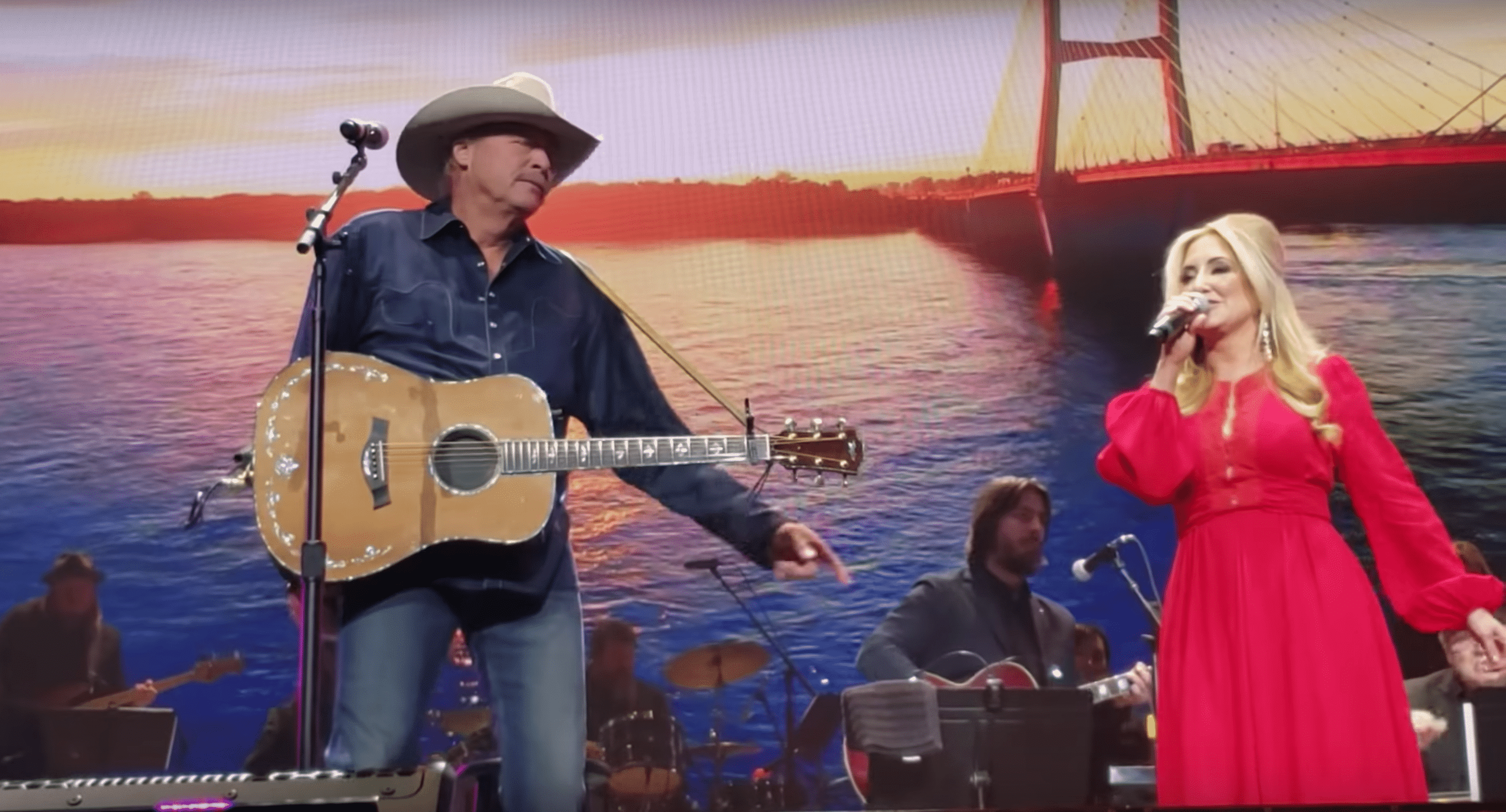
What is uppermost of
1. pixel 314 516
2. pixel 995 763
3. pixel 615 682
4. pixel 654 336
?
pixel 654 336

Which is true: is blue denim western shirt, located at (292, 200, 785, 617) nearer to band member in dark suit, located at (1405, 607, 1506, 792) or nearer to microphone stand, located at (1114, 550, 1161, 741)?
microphone stand, located at (1114, 550, 1161, 741)

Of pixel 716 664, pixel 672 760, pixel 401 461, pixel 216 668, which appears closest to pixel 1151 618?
pixel 716 664

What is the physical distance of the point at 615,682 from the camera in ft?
12.6

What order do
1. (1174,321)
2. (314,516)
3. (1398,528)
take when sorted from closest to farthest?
1. (314,516)
2. (1174,321)
3. (1398,528)

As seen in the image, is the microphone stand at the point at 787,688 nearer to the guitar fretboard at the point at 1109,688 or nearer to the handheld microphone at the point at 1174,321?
the guitar fretboard at the point at 1109,688

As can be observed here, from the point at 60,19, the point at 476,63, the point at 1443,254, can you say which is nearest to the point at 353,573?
the point at 476,63

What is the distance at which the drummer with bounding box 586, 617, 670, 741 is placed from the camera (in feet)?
12.5

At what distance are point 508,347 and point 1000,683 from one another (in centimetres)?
169

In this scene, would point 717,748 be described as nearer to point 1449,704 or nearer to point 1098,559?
point 1098,559

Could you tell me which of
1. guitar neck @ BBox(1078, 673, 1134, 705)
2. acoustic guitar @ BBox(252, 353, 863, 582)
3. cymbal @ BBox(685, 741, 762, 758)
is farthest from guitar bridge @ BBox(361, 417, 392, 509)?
guitar neck @ BBox(1078, 673, 1134, 705)

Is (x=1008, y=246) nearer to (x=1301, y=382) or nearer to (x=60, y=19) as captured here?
(x=1301, y=382)

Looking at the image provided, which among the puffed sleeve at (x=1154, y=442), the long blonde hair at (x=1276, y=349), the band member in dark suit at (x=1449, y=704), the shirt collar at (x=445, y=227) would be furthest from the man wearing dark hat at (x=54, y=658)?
the band member in dark suit at (x=1449, y=704)

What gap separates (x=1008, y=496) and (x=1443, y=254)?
1.65 metres

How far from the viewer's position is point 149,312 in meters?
4.13
